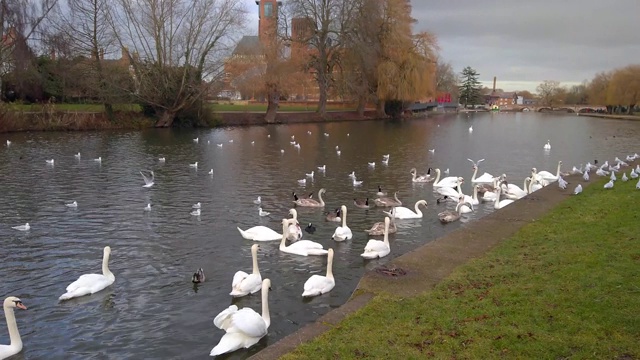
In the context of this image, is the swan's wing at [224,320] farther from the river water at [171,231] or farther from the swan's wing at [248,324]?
the river water at [171,231]

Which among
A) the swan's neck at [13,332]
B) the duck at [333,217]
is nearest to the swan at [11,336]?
the swan's neck at [13,332]

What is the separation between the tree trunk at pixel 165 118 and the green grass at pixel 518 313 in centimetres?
4510

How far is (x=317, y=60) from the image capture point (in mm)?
64438

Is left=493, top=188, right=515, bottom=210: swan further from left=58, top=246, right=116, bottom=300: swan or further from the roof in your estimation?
the roof

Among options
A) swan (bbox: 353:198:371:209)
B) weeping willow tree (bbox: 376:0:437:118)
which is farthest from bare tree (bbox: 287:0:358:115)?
swan (bbox: 353:198:371:209)

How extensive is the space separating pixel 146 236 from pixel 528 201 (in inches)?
479

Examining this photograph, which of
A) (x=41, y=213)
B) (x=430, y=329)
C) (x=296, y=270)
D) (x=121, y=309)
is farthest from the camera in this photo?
(x=41, y=213)

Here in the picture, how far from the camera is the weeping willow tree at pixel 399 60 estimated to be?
219 feet

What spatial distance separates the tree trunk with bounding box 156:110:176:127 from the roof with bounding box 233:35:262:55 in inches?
380

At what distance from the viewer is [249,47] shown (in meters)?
56.9

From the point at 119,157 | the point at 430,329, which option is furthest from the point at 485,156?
the point at 430,329

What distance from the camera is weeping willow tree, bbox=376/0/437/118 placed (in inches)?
2628

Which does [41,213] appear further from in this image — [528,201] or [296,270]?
[528,201]


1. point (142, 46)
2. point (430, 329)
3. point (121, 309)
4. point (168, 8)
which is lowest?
point (121, 309)
